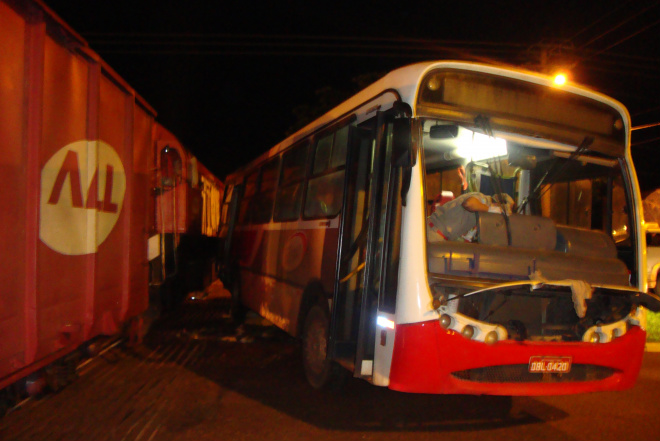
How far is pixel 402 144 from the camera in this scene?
13.5ft

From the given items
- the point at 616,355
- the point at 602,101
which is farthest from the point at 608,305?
the point at 602,101

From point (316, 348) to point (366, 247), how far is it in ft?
5.32

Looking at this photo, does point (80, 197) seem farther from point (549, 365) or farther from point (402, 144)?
point (549, 365)

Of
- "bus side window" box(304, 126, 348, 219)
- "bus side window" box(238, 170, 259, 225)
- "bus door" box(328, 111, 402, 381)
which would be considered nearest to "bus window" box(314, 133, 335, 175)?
"bus side window" box(304, 126, 348, 219)

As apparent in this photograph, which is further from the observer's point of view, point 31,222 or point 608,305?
point 608,305

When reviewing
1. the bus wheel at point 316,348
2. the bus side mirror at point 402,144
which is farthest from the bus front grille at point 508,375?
the bus side mirror at point 402,144

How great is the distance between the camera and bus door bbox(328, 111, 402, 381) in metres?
4.30

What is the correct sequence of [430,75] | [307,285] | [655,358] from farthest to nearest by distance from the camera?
[655,358] < [307,285] < [430,75]

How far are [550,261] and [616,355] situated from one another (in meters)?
1.00

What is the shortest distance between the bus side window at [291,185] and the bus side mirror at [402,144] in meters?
2.71

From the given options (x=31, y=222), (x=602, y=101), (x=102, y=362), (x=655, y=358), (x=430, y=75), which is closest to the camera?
(x=31, y=222)

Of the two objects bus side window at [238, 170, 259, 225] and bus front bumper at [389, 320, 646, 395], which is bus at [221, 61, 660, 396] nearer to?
bus front bumper at [389, 320, 646, 395]

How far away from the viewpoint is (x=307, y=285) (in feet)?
19.8

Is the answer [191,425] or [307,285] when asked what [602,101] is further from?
[191,425]
